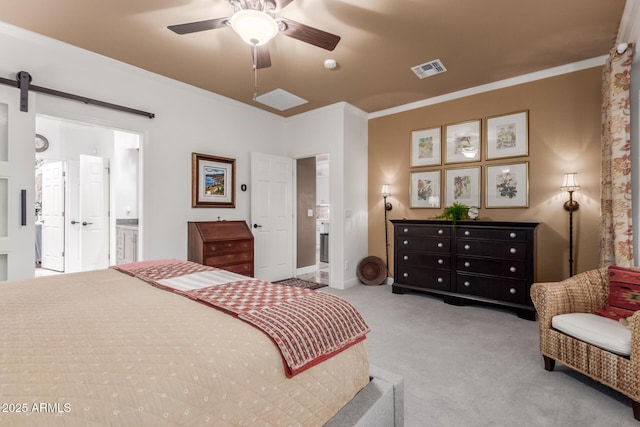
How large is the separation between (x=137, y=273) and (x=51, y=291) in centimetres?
46

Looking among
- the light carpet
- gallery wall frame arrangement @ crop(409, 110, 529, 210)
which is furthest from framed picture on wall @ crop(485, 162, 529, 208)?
the light carpet

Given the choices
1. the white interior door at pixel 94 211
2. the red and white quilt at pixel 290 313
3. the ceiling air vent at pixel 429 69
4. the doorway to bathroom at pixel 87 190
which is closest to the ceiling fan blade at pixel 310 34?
the ceiling air vent at pixel 429 69

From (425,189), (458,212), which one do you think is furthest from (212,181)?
(458,212)

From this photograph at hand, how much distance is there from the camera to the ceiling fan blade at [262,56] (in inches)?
101

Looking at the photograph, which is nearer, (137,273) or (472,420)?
(472,420)

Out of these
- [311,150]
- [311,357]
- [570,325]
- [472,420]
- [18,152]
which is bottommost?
[472,420]

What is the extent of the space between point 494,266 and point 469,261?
27 centimetres

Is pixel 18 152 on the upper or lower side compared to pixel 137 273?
upper

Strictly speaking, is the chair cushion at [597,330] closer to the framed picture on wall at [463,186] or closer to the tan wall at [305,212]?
the framed picture on wall at [463,186]

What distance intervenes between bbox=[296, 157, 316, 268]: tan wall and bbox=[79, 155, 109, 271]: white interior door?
336 cm

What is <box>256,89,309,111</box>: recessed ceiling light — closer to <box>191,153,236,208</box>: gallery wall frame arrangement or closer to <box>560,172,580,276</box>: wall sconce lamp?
<box>191,153,236,208</box>: gallery wall frame arrangement

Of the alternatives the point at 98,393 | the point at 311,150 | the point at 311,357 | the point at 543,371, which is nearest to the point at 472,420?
the point at 543,371

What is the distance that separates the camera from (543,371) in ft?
7.31

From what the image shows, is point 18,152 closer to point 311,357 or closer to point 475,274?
point 311,357
